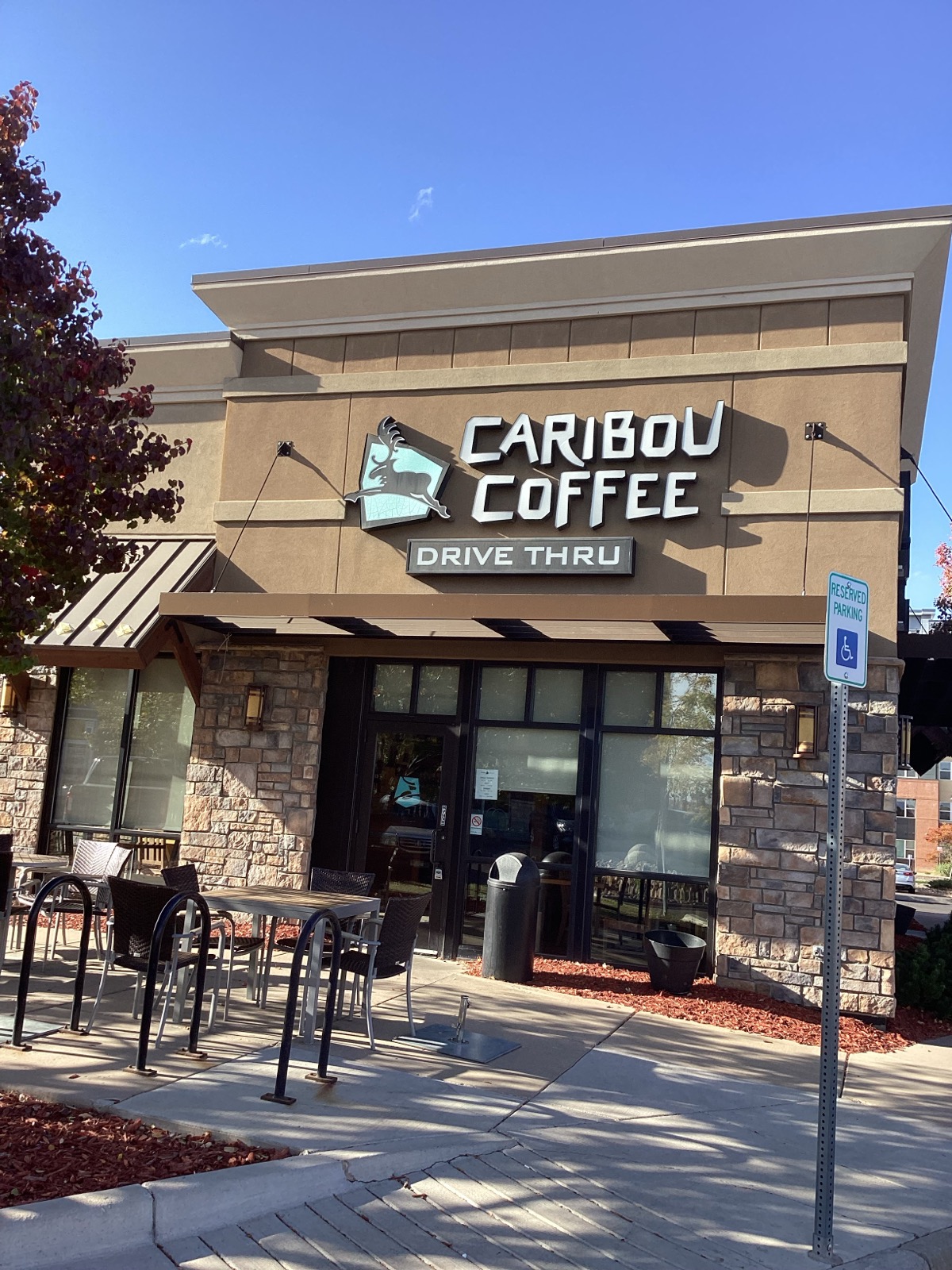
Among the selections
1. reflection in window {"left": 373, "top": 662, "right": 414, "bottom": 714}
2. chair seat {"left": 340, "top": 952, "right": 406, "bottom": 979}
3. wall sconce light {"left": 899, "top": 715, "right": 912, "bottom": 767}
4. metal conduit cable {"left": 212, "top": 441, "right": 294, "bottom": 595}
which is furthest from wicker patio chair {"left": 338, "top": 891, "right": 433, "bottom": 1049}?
metal conduit cable {"left": 212, "top": 441, "right": 294, "bottom": 595}

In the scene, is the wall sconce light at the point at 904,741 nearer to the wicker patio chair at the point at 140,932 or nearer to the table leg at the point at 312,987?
the table leg at the point at 312,987

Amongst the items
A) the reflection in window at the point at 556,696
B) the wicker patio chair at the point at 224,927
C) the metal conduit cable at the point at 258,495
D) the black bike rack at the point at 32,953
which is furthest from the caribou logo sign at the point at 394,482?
the black bike rack at the point at 32,953

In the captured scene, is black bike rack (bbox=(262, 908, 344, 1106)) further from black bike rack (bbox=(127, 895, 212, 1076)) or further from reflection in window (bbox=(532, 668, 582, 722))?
reflection in window (bbox=(532, 668, 582, 722))

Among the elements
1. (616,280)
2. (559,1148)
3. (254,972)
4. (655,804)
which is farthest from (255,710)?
(559,1148)

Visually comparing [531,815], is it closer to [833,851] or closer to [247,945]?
[247,945]

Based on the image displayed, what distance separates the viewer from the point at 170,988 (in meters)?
6.52

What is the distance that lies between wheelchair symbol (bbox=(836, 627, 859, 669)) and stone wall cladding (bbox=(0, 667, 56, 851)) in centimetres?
993

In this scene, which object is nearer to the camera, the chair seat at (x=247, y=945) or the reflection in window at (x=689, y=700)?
the chair seat at (x=247, y=945)

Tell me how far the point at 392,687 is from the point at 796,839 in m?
4.34

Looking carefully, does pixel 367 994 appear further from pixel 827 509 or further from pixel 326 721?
pixel 827 509

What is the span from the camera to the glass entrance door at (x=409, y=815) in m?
10.5

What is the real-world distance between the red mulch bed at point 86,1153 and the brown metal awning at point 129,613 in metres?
6.07

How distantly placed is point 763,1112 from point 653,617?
4.06 metres

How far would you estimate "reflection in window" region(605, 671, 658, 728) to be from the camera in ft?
33.3
